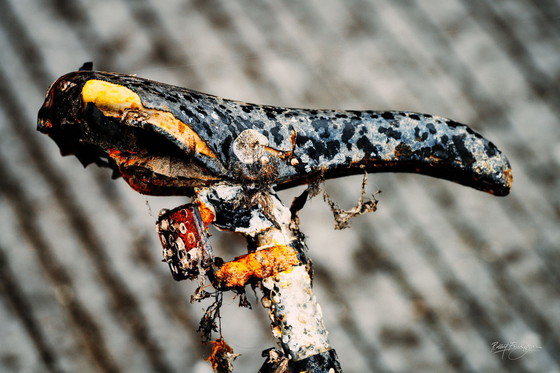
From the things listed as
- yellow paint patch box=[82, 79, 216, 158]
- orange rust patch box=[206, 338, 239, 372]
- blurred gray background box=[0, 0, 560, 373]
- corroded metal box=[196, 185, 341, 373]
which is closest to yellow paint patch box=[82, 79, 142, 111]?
yellow paint patch box=[82, 79, 216, 158]

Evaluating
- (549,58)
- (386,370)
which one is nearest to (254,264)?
(386,370)

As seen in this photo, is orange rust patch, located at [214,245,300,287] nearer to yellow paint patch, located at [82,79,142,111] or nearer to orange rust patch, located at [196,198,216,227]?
orange rust patch, located at [196,198,216,227]

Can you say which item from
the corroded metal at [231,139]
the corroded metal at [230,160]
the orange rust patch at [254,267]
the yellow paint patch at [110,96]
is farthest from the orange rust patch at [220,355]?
the yellow paint patch at [110,96]

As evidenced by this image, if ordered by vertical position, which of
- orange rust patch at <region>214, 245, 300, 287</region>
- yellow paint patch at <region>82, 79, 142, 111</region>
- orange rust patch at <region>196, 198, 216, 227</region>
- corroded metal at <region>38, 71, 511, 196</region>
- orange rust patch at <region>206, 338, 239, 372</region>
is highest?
yellow paint patch at <region>82, 79, 142, 111</region>

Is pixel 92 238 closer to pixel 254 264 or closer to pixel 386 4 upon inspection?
pixel 254 264

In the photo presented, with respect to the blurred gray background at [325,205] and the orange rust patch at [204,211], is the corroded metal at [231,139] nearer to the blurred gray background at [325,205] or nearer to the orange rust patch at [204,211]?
the orange rust patch at [204,211]

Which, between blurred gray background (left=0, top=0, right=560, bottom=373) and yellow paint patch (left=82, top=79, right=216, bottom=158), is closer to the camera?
yellow paint patch (left=82, top=79, right=216, bottom=158)
